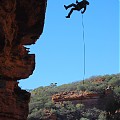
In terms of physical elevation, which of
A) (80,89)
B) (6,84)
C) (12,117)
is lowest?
(12,117)

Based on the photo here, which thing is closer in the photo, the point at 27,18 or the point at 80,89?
the point at 27,18

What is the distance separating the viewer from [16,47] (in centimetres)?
1622

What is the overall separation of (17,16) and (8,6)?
5.00ft

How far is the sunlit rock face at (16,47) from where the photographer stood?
1410 cm

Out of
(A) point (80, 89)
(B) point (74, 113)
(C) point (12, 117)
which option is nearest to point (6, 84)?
(C) point (12, 117)

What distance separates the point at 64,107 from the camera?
177 feet

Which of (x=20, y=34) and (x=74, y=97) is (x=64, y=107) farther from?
(x=20, y=34)

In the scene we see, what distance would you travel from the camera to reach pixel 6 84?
15305mm

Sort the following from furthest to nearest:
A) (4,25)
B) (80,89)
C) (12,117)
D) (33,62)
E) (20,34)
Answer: (80,89), (33,62), (20,34), (12,117), (4,25)

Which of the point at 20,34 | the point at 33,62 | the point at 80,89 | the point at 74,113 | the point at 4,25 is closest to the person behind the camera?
the point at 4,25

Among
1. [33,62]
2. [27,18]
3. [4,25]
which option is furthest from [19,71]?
[4,25]

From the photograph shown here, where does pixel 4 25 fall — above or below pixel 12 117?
above

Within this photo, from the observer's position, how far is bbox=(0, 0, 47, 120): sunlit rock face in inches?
555

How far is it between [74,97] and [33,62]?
130ft
